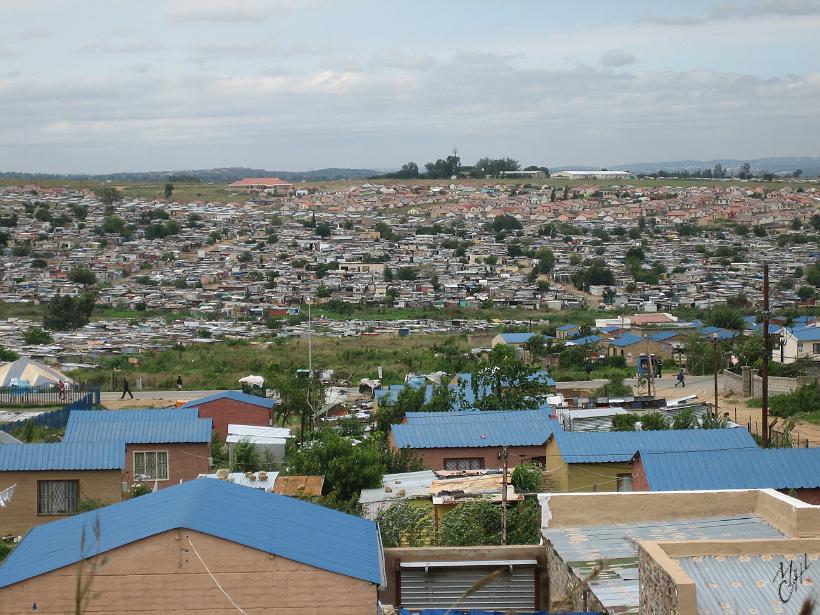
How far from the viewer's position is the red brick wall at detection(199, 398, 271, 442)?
77.4ft

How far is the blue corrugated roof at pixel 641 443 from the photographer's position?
14805 mm

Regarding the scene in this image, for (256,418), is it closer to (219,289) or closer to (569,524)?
(569,524)

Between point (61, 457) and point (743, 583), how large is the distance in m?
10.7

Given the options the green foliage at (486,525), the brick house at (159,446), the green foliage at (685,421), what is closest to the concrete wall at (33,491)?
the brick house at (159,446)

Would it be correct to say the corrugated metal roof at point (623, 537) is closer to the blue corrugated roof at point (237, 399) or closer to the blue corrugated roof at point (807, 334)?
the blue corrugated roof at point (237, 399)

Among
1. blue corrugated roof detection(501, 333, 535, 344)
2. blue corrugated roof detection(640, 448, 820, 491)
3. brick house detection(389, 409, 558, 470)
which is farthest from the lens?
blue corrugated roof detection(501, 333, 535, 344)

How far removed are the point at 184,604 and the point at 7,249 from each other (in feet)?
288

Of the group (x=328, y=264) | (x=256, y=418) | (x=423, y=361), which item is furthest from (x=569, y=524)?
(x=328, y=264)

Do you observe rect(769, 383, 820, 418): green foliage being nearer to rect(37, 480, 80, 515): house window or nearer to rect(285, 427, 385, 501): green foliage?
rect(285, 427, 385, 501): green foliage

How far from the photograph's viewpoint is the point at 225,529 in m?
8.20

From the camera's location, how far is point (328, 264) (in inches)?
3297

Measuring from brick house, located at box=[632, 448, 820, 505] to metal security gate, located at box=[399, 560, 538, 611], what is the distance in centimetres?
345

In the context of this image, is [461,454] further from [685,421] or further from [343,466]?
[685,421]

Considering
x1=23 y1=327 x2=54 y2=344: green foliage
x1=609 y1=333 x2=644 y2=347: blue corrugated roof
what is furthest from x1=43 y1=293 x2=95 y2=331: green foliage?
x1=609 y1=333 x2=644 y2=347: blue corrugated roof
